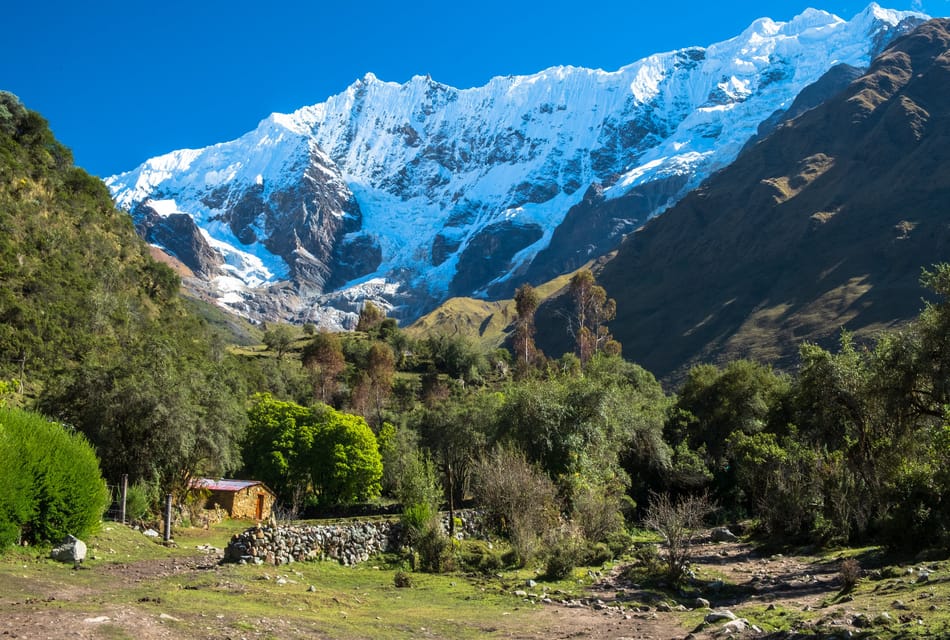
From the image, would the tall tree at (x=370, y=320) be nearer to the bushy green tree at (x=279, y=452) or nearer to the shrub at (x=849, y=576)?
the bushy green tree at (x=279, y=452)

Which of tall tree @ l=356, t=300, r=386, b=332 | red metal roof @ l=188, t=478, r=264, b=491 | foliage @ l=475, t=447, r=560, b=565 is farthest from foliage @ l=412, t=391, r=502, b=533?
A: tall tree @ l=356, t=300, r=386, b=332

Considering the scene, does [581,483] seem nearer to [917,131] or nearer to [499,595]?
[499,595]

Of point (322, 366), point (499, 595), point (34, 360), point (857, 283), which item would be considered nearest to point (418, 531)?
point (499, 595)

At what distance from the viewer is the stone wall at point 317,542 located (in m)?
24.3

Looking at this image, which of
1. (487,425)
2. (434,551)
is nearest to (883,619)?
(434,551)

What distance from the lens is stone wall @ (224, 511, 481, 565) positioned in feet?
79.9

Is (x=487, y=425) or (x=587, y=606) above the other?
(x=487, y=425)

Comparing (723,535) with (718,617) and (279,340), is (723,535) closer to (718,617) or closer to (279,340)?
(718,617)

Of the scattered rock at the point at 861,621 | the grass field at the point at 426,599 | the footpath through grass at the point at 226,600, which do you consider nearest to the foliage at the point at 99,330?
the grass field at the point at 426,599

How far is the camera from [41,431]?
20.9 m

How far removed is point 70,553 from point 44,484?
197 centimetres

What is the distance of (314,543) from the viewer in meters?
26.7

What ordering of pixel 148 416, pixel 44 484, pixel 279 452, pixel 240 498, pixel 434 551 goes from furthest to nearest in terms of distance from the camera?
1. pixel 279 452
2. pixel 240 498
3. pixel 148 416
4. pixel 434 551
5. pixel 44 484

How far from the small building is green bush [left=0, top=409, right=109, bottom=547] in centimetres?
2396
